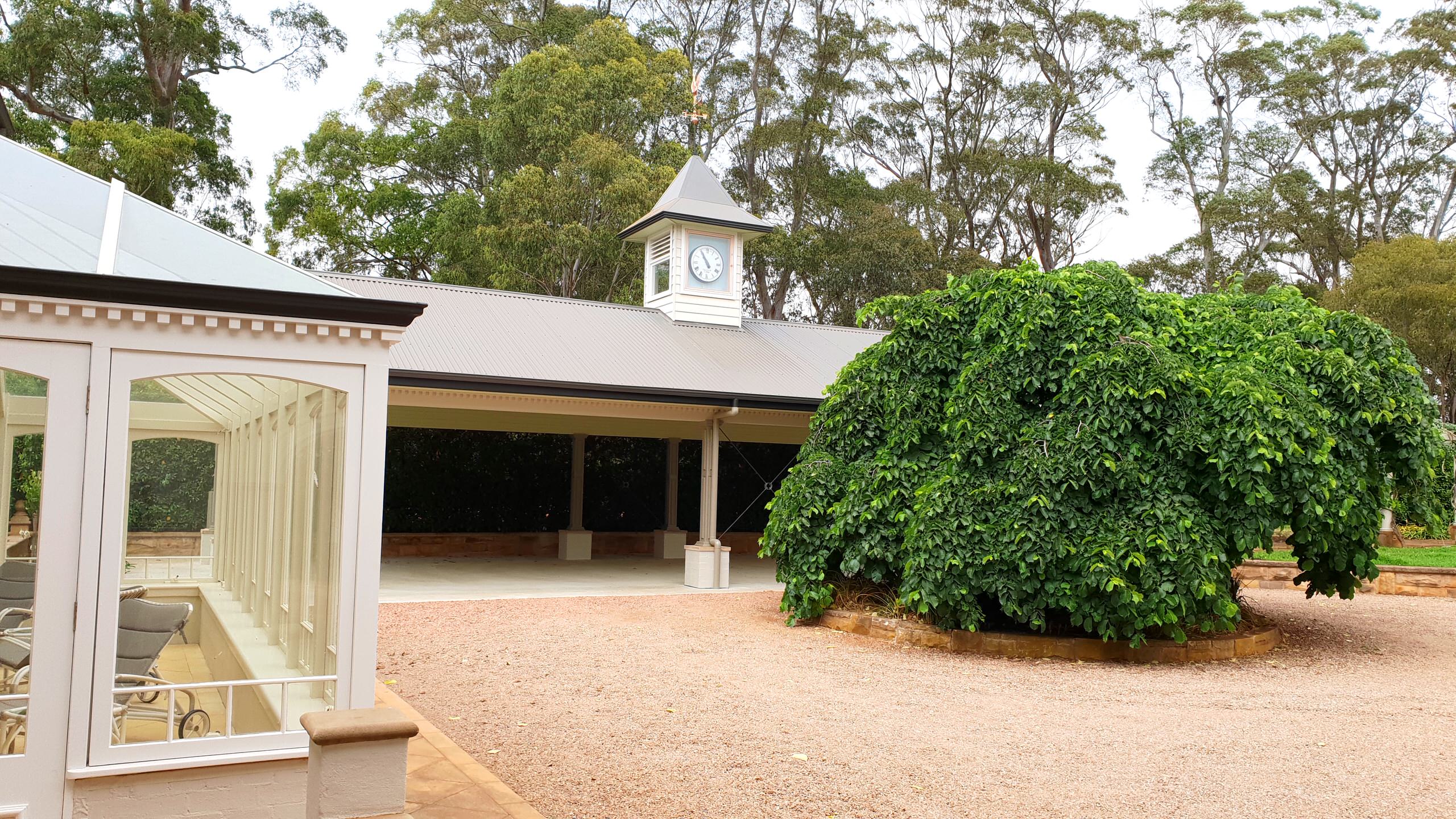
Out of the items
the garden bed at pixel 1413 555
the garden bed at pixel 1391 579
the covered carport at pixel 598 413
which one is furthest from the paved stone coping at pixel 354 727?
the garden bed at pixel 1413 555

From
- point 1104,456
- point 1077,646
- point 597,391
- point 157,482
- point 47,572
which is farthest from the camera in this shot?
point 597,391

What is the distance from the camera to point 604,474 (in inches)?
727

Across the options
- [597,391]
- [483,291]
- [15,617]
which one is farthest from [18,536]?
[483,291]

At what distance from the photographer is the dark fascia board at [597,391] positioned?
38.6 ft

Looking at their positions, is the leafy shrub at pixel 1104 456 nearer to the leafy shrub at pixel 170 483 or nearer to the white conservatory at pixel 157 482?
the white conservatory at pixel 157 482

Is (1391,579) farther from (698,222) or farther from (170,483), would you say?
(170,483)

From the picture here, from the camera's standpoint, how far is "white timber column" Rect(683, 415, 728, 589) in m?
13.7

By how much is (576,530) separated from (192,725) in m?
12.6

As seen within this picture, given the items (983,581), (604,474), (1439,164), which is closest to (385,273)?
(604,474)

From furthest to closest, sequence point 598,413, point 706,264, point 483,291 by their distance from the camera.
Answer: point 706,264, point 483,291, point 598,413

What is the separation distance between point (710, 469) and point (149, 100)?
18.9 metres

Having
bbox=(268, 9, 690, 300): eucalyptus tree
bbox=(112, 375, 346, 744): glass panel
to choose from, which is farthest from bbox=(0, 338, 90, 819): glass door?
bbox=(268, 9, 690, 300): eucalyptus tree

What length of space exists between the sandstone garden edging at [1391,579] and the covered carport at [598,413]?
6375 millimetres

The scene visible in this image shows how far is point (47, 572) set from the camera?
4.22m
